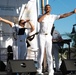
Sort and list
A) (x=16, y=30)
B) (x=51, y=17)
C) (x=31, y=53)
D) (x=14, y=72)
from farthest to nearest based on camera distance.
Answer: (x=31, y=53) → (x=16, y=30) → (x=51, y=17) → (x=14, y=72)

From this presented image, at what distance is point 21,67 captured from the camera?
252 inches

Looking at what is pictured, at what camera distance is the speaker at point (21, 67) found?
20.6 feet

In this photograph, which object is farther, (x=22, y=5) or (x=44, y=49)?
(x=22, y=5)

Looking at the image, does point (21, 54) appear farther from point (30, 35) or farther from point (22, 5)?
point (22, 5)

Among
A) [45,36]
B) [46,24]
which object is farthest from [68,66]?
[46,24]

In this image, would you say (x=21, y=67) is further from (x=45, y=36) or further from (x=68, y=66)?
(x=68, y=66)

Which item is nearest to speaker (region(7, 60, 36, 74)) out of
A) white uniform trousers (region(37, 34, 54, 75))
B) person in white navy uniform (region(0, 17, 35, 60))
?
white uniform trousers (region(37, 34, 54, 75))

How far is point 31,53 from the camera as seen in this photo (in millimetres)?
8750

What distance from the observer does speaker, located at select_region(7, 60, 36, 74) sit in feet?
20.6

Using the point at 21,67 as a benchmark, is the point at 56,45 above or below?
above

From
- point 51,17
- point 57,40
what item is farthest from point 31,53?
point 51,17

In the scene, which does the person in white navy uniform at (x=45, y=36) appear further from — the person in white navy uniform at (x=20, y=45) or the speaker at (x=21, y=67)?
the person in white navy uniform at (x=20, y=45)

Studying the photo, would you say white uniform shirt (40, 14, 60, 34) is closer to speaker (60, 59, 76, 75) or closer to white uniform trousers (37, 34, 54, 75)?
white uniform trousers (37, 34, 54, 75)

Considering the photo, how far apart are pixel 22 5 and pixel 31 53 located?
152 centimetres
